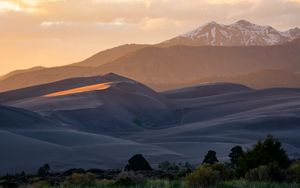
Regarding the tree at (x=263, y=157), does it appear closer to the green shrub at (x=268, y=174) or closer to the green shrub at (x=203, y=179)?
the green shrub at (x=268, y=174)

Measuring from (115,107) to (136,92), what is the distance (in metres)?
23.9

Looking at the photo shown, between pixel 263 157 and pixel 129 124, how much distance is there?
352 feet

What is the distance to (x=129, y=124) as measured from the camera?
136125 mm

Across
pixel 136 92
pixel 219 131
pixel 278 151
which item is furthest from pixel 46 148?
pixel 136 92

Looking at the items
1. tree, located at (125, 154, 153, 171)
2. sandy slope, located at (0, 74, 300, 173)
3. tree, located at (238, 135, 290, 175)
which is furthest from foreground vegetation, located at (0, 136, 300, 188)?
sandy slope, located at (0, 74, 300, 173)

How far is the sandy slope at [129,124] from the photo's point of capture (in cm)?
7681

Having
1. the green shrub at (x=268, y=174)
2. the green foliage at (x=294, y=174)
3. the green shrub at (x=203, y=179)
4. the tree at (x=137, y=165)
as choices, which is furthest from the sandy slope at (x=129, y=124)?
the green shrub at (x=203, y=179)

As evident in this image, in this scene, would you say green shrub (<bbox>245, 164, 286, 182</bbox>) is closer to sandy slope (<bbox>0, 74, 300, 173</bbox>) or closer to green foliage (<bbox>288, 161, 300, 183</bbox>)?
green foliage (<bbox>288, 161, 300, 183</bbox>)


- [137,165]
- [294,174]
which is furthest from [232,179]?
[137,165]

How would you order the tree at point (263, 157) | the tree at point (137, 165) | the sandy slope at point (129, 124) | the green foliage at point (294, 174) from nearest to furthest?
the green foliage at point (294, 174) < the tree at point (263, 157) < the tree at point (137, 165) < the sandy slope at point (129, 124)

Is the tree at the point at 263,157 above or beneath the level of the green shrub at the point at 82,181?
above

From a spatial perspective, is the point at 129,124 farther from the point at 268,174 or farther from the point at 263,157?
the point at 268,174

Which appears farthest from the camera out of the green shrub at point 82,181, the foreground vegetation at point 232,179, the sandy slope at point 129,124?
the sandy slope at point 129,124

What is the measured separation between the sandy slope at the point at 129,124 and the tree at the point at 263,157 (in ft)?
125
